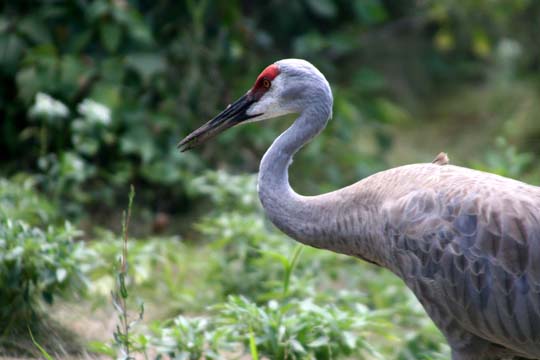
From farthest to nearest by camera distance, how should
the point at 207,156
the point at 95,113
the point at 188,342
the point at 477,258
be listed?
the point at 207,156 < the point at 95,113 < the point at 188,342 < the point at 477,258

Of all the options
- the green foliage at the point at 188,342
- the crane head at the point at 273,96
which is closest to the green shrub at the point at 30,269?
the green foliage at the point at 188,342

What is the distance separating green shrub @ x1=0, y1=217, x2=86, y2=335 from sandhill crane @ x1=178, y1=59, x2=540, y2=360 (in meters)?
1.02

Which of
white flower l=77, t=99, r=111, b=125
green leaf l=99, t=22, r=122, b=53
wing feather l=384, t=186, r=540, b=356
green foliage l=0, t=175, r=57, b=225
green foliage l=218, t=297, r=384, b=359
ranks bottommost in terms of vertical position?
A: green foliage l=218, t=297, r=384, b=359

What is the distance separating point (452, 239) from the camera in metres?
3.44

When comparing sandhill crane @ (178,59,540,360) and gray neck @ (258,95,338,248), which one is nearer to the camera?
sandhill crane @ (178,59,540,360)

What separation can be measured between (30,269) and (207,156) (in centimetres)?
318

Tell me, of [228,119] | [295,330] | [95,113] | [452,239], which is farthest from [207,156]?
[452,239]

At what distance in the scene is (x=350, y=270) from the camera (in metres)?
5.68

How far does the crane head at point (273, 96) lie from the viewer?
4.00 meters

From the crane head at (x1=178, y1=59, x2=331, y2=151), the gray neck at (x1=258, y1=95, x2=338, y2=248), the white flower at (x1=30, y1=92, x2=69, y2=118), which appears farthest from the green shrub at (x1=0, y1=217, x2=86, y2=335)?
the white flower at (x1=30, y1=92, x2=69, y2=118)

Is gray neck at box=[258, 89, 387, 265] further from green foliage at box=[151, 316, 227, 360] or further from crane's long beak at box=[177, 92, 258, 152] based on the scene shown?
green foliage at box=[151, 316, 227, 360]

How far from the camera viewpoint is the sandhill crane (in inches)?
134

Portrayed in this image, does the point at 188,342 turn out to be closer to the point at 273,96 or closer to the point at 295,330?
the point at 295,330

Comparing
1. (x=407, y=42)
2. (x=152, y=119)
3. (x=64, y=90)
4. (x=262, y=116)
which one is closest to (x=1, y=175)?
(x=64, y=90)
